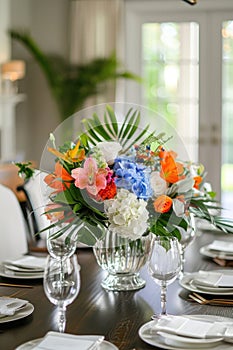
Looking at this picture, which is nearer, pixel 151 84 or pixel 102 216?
pixel 102 216

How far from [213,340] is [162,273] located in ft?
0.89

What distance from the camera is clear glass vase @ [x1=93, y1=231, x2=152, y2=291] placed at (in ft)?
7.51

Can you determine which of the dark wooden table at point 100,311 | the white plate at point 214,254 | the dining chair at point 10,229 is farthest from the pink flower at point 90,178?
the dining chair at point 10,229

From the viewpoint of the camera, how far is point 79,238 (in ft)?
6.98

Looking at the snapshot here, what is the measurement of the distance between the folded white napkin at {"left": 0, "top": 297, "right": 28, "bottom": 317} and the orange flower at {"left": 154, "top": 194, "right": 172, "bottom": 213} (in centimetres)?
48

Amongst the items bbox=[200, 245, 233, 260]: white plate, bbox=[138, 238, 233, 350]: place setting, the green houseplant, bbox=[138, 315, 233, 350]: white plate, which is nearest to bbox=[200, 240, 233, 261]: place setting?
bbox=[200, 245, 233, 260]: white plate

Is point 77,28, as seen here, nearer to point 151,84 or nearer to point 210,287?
point 151,84

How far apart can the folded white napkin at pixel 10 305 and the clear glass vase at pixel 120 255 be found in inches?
12.8

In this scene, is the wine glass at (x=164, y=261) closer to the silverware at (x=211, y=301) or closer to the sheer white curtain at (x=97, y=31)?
the silverware at (x=211, y=301)

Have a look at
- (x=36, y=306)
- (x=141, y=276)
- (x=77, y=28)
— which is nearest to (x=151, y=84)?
(x=77, y=28)

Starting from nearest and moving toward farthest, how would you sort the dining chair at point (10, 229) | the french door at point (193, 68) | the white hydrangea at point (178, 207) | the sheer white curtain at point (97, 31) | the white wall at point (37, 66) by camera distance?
the white hydrangea at point (178, 207) < the dining chair at point (10, 229) < the french door at point (193, 68) < the sheer white curtain at point (97, 31) < the white wall at point (37, 66)

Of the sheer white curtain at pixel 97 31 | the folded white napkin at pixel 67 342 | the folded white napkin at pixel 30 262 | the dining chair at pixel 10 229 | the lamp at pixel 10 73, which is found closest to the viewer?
the folded white napkin at pixel 67 342

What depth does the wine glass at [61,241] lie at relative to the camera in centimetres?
206

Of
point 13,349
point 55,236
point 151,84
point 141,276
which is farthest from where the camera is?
point 151,84
